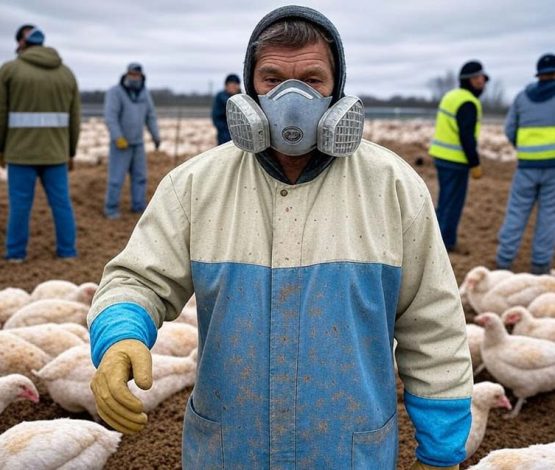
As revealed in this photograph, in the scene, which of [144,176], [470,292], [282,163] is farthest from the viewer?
[144,176]

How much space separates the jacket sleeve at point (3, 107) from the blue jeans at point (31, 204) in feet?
1.03

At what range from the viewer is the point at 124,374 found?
154 centimetres

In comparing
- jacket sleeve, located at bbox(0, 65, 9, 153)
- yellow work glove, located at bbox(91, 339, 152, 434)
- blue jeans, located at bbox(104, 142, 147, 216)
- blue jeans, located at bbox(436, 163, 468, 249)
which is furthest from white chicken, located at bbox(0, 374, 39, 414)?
blue jeans, located at bbox(104, 142, 147, 216)

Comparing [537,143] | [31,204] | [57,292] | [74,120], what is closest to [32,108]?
[74,120]

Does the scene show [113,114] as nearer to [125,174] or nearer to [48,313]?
[125,174]

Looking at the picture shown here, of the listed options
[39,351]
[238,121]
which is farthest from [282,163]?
[39,351]

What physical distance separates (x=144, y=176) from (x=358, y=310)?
820 centimetres

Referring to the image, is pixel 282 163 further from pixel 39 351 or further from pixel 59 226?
pixel 59 226

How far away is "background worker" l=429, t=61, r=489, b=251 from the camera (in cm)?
728

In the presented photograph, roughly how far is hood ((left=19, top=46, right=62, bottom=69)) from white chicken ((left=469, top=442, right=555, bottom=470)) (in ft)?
19.8

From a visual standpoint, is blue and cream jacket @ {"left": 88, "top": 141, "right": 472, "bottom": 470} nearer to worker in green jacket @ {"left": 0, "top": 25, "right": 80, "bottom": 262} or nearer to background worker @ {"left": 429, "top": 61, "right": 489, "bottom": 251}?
worker in green jacket @ {"left": 0, "top": 25, "right": 80, "bottom": 262}

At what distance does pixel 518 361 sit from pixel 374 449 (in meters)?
2.69

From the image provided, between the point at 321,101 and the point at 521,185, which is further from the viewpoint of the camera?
the point at 521,185

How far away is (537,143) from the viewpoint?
688 centimetres
